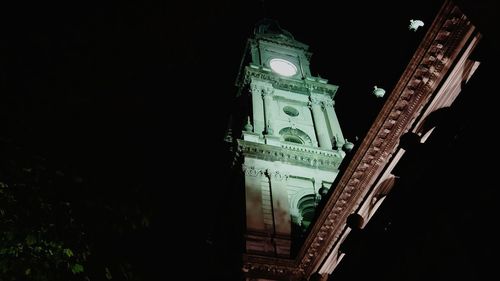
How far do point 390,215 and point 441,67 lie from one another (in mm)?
4990

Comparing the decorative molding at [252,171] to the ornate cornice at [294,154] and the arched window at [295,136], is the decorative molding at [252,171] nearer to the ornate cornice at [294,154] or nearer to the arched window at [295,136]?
the ornate cornice at [294,154]

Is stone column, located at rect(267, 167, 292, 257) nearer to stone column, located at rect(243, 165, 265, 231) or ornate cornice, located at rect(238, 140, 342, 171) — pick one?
stone column, located at rect(243, 165, 265, 231)

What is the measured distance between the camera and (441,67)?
13.9 metres

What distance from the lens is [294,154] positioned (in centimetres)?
2569

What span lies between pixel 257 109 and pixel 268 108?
877mm

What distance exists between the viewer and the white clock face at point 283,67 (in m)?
35.3

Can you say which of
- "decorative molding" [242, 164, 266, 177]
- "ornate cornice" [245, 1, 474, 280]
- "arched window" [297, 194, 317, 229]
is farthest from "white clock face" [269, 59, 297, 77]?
"ornate cornice" [245, 1, 474, 280]

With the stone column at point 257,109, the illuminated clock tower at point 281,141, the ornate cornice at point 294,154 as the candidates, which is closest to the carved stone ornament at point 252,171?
the illuminated clock tower at point 281,141

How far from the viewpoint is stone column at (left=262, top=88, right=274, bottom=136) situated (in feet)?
91.9

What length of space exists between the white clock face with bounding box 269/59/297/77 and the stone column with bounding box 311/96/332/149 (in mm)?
3907

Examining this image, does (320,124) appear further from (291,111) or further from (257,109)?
(257,109)

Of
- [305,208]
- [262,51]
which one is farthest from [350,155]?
[262,51]

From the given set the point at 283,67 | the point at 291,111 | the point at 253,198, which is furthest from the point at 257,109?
the point at 253,198

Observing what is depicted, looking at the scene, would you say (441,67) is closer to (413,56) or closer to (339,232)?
(413,56)
